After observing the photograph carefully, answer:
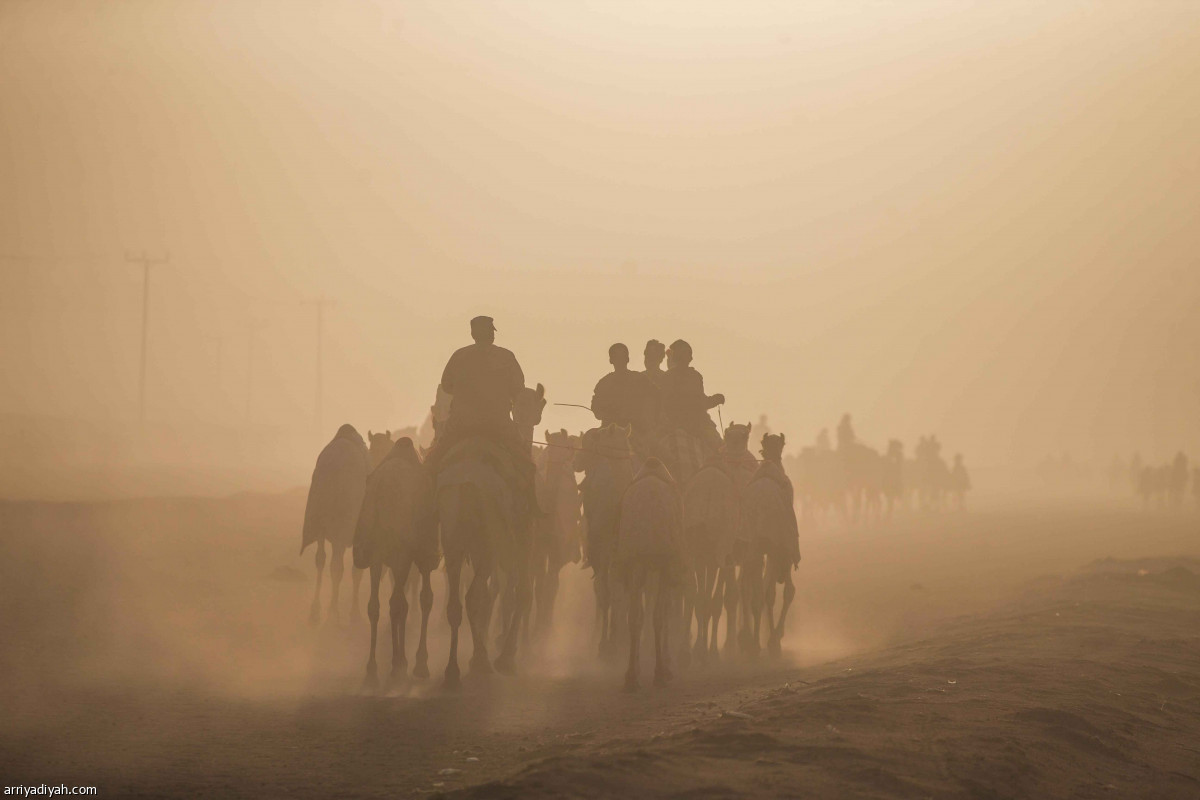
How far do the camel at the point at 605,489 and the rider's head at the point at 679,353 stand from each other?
2.93 metres

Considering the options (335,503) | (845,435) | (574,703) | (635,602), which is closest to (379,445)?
(335,503)

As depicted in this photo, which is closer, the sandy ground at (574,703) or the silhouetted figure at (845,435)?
the sandy ground at (574,703)

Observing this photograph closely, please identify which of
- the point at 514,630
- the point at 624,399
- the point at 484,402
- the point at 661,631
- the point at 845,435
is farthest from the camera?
the point at 845,435

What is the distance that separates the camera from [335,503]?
1877cm

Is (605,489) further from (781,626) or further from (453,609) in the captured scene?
(781,626)

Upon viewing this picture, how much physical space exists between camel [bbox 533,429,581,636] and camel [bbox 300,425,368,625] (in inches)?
113

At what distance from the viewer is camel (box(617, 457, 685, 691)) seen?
13156 millimetres

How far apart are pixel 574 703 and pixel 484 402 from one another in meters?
3.75

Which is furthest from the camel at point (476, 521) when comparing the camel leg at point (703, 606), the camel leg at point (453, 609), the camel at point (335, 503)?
the camel at point (335, 503)

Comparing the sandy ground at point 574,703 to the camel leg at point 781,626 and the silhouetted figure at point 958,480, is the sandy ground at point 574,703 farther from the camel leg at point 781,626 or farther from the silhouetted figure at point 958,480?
the silhouetted figure at point 958,480

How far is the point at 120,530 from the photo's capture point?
26.8 m

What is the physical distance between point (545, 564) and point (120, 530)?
1233cm

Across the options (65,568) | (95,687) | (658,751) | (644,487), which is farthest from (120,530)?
(658,751)

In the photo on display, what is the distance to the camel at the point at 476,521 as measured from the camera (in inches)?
516
